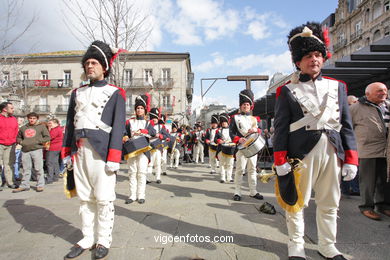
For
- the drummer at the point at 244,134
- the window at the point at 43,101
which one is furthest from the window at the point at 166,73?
the drummer at the point at 244,134

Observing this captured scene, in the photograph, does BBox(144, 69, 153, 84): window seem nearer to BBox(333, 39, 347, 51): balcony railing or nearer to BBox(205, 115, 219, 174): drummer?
BBox(205, 115, 219, 174): drummer

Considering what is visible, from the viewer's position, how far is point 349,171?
229 cm

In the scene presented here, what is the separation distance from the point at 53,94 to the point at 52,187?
3467 cm

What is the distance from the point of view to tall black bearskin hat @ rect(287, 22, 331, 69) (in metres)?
2.36

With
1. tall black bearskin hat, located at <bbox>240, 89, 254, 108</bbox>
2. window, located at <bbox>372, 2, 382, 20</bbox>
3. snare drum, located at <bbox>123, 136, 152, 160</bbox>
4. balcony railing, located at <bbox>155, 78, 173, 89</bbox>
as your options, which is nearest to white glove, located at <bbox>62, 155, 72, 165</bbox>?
snare drum, located at <bbox>123, 136, 152, 160</bbox>

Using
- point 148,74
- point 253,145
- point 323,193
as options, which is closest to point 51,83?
point 148,74

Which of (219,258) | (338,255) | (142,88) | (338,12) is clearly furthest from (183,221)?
(338,12)

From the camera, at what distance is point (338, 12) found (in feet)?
123

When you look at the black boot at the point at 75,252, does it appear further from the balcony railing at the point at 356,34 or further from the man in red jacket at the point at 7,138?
the balcony railing at the point at 356,34

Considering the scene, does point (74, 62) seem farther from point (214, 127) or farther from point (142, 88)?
point (214, 127)

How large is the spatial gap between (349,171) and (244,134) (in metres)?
2.71

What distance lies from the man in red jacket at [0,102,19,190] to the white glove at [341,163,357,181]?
23.9 ft

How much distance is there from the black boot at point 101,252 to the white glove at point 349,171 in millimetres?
2611

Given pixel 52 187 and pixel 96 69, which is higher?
pixel 96 69
